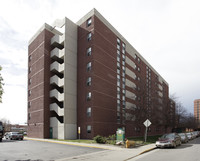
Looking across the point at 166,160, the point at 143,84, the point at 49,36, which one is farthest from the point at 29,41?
the point at 166,160

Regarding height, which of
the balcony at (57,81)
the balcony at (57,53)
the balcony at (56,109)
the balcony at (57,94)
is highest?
the balcony at (57,53)

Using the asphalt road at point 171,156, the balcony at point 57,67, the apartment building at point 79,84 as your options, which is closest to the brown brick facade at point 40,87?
the apartment building at point 79,84

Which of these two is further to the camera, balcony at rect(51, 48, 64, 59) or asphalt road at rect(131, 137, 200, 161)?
balcony at rect(51, 48, 64, 59)

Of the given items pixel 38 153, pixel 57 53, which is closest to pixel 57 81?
pixel 57 53

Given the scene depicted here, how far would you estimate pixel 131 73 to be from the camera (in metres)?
49.1

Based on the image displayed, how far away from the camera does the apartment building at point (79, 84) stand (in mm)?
32906

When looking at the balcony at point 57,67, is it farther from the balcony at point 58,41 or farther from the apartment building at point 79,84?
the balcony at point 58,41

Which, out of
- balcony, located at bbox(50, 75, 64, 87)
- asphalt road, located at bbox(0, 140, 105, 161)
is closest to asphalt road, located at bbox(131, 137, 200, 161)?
asphalt road, located at bbox(0, 140, 105, 161)

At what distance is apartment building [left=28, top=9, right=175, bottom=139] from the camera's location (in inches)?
1296

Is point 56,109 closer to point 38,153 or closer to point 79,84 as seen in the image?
point 79,84

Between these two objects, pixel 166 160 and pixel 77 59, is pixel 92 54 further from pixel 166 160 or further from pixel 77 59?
pixel 166 160

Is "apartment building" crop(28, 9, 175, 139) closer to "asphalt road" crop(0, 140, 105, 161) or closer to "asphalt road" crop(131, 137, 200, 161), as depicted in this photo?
"asphalt road" crop(0, 140, 105, 161)

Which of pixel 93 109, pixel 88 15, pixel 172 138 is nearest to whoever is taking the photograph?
pixel 172 138

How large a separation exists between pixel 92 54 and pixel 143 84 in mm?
12154
